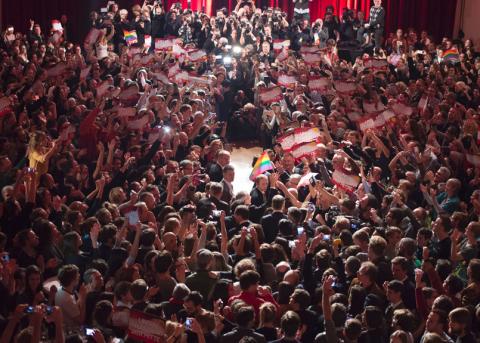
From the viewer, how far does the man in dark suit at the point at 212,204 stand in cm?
842

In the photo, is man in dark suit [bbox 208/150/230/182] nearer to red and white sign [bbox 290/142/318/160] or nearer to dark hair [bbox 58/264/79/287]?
red and white sign [bbox 290/142/318/160]

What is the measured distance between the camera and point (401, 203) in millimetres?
8156

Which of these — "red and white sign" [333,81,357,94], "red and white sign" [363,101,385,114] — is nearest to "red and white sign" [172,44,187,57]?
"red and white sign" [333,81,357,94]

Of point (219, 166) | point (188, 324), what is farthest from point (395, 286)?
point (219, 166)

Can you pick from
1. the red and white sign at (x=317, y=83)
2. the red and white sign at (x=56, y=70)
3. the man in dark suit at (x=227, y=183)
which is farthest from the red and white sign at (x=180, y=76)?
the man in dark suit at (x=227, y=183)

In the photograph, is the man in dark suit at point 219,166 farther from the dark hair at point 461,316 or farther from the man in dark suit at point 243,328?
the dark hair at point 461,316

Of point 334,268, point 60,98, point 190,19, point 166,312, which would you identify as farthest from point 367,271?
point 190,19

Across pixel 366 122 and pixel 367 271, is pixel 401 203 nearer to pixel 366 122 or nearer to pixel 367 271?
pixel 367 271

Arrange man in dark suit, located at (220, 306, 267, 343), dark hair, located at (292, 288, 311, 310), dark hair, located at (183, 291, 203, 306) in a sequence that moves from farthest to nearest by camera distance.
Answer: dark hair, located at (292, 288, 311, 310) < dark hair, located at (183, 291, 203, 306) < man in dark suit, located at (220, 306, 267, 343)

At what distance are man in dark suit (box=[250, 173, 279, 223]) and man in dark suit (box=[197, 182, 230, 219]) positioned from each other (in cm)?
33

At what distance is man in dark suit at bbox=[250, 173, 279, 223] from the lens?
8.55m

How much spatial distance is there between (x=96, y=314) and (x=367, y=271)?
6.97 feet

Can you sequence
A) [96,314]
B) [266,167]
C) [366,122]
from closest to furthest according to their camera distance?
[96,314] < [266,167] < [366,122]

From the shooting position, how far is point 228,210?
346 inches
